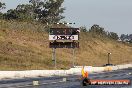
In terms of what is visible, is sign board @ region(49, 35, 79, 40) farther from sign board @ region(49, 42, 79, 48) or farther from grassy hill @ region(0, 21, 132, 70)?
grassy hill @ region(0, 21, 132, 70)

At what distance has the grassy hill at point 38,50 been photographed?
272 ft

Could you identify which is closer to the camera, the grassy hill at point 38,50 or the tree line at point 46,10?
the grassy hill at point 38,50

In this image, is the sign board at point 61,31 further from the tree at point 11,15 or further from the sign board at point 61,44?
the tree at point 11,15

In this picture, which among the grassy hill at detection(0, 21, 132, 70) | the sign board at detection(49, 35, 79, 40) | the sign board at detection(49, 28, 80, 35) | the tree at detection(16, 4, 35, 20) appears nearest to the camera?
the sign board at detection(49, 28, 80, 35)

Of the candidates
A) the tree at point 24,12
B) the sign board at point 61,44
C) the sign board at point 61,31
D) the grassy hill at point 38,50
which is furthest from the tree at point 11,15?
the sign board at point 61,44

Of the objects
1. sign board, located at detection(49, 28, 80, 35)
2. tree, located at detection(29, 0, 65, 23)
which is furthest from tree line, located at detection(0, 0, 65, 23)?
sign board, located at detection(49, 28, 80, 35)

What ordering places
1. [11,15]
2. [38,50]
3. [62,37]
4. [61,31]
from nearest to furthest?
[61,31], [62,37], [38,50], [11,15]

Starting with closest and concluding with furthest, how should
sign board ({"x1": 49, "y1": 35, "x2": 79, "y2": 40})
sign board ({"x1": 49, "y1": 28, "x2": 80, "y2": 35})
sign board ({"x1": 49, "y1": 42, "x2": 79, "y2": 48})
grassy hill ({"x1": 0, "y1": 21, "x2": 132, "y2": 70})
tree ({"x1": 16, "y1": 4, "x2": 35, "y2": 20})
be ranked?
1. sign board ({"x1": 49, "y1": 28, "x2": 80, "y2": 35})
2. sign board ({"x1": 49, "y1": 35, "x2": 79, "y2": 40})
3. sign board ({"x1": 49, "y1": 42, "x2": 79, "y2": 48})
4. grassy hill ({"x1": 0, "y1": 21, "x2": 132, "y2": 70})
5. tree ({"x1": 16, "y1": 4, "x2": 35, "y2": 20})

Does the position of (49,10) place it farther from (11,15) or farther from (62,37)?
(62,37)

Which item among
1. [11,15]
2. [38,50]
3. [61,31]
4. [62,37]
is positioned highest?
[11,15]

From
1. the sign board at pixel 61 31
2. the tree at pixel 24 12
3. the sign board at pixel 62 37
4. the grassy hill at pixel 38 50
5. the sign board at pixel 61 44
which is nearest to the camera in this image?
the sign board at pixel 61 31

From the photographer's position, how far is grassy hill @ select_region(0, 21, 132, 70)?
8294cm

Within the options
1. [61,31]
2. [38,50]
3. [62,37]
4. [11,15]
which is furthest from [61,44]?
[11,15]

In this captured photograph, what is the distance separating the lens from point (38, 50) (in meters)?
95.4
